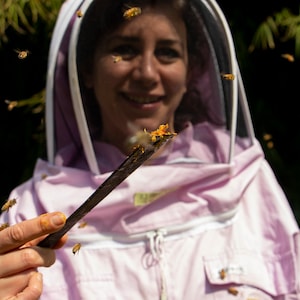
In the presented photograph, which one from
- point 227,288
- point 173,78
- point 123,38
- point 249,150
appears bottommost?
point 227,288

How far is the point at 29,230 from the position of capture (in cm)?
93

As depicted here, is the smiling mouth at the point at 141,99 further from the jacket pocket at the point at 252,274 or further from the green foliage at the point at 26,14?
the green foliage at the point at 26,14

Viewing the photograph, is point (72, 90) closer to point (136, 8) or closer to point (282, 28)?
point (136, 8)

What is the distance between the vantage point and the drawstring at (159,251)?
1.24 m

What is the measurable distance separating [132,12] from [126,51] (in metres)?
0.09

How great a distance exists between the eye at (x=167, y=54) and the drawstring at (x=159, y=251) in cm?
36

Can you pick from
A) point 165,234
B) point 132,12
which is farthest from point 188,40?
point 165,234

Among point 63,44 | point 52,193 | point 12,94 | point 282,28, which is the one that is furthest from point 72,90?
point 282,28

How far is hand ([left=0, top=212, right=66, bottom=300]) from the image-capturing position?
3.07 feet

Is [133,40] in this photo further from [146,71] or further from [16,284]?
[16,284]

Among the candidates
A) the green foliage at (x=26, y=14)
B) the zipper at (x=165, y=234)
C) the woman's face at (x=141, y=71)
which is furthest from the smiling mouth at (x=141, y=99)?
the green foliage at (x=26, y=14)

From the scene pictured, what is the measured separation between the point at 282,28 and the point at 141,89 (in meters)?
0.85

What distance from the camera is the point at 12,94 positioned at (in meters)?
2.04

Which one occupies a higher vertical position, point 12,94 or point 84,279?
point 12,94
